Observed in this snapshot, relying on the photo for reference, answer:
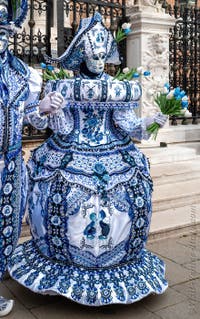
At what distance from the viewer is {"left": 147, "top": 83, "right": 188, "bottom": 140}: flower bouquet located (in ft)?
10.4

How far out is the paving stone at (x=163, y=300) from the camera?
124 inches

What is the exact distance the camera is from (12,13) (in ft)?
8.63

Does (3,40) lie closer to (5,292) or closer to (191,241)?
(5,292)

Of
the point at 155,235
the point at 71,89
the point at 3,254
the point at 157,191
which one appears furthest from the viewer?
the point at 157,191

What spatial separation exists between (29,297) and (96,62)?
5.76ft

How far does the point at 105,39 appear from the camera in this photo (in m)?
3.07

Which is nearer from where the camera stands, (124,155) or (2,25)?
(2,25)

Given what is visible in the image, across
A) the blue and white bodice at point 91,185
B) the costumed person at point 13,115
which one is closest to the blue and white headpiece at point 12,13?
the costumed person at point 13,115

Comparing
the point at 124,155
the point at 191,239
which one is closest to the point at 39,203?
the point at 124,155

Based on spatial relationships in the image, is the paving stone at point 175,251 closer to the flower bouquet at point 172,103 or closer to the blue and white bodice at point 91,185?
the blue and white bodice at point 91,185

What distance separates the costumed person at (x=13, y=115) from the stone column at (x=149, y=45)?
16.3ft

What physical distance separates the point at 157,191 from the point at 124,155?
8.61 ft

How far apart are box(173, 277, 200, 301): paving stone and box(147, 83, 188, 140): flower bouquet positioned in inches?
48.3

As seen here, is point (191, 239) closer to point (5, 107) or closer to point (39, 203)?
point (39, 203)
